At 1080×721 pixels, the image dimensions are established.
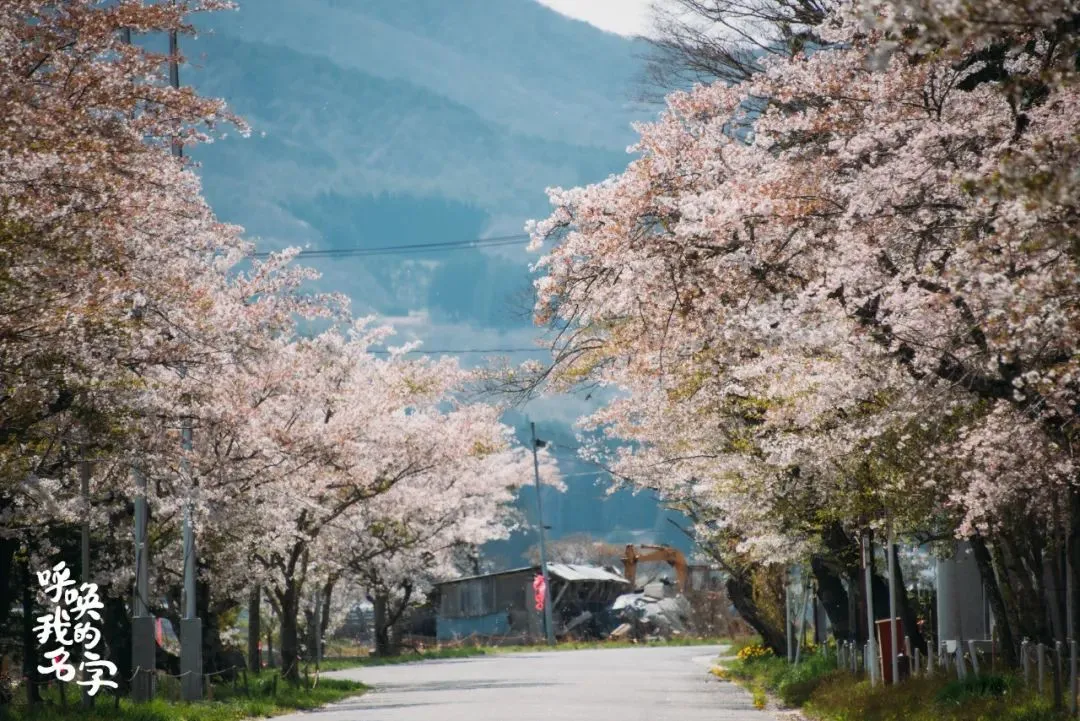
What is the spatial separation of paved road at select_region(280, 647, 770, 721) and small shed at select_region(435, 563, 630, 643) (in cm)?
4156

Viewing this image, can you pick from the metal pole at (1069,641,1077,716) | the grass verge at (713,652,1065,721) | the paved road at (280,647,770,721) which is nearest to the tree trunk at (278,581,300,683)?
the paved road at (280,647,770,721)

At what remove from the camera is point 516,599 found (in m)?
83.7

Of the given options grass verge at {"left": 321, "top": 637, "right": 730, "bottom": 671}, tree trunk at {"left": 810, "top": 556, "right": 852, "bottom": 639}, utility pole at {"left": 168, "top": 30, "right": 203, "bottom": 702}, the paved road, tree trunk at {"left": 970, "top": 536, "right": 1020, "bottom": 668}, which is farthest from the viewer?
grass verge at {"left": 321, "top": 637, "right": 730, "bottom": 671}

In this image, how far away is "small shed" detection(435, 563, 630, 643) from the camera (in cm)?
8238

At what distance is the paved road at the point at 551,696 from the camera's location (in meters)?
20.0

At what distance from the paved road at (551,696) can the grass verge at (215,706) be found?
70 centimetres

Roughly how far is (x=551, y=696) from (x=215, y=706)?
6318 mm

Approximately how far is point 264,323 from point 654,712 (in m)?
9.35

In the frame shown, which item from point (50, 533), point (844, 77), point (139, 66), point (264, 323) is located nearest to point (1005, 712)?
point (844, 77)

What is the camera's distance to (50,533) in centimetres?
2375

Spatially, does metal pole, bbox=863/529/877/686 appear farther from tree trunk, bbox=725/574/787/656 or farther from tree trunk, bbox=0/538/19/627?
tree trunk, bbox=725/574/787/656

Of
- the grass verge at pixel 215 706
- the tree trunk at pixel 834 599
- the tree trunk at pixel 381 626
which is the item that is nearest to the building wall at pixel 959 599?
the tree trunk at pixel 834 599

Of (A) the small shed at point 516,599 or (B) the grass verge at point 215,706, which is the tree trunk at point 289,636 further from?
(A) the small shed at point 516,599

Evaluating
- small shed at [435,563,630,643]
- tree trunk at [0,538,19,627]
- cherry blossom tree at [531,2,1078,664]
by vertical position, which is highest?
cherry blossom tree at [531,2,1078,664]
